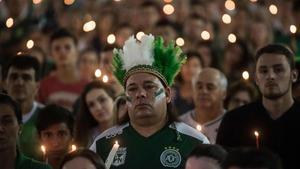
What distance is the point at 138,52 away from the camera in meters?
7.29

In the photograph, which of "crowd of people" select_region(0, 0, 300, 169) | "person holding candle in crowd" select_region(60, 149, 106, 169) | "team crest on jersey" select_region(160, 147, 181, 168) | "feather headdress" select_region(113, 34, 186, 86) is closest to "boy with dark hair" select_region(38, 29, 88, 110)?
"crowd of people" select_region(0, 0, 300, 169)

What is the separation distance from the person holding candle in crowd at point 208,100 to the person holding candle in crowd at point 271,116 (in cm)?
130

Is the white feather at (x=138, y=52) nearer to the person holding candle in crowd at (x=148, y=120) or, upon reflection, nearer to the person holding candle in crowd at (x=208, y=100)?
the person holding candle in crowd at (x=148, y=120)

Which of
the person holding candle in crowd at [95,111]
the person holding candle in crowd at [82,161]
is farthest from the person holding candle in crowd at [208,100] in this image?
the person holding candle in crowd at [82,161]

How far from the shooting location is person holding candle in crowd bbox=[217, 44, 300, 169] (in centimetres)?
746

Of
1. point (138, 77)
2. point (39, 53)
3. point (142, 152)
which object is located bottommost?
point (142, 152)

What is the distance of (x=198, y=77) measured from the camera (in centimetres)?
926

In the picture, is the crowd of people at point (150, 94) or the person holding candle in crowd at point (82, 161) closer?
the person holding candle in crowd at point (82, 161)

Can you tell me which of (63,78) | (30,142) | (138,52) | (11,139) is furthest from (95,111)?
(11,139)

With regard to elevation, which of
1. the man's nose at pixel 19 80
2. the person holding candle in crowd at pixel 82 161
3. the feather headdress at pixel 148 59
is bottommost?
the person holding candle in crowd at pixel 82 161

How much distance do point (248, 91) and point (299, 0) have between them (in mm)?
2332

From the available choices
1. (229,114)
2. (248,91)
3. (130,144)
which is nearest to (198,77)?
(248,91)

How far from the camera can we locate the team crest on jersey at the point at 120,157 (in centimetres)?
699

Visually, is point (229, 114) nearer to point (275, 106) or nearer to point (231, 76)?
point (275, 106)
